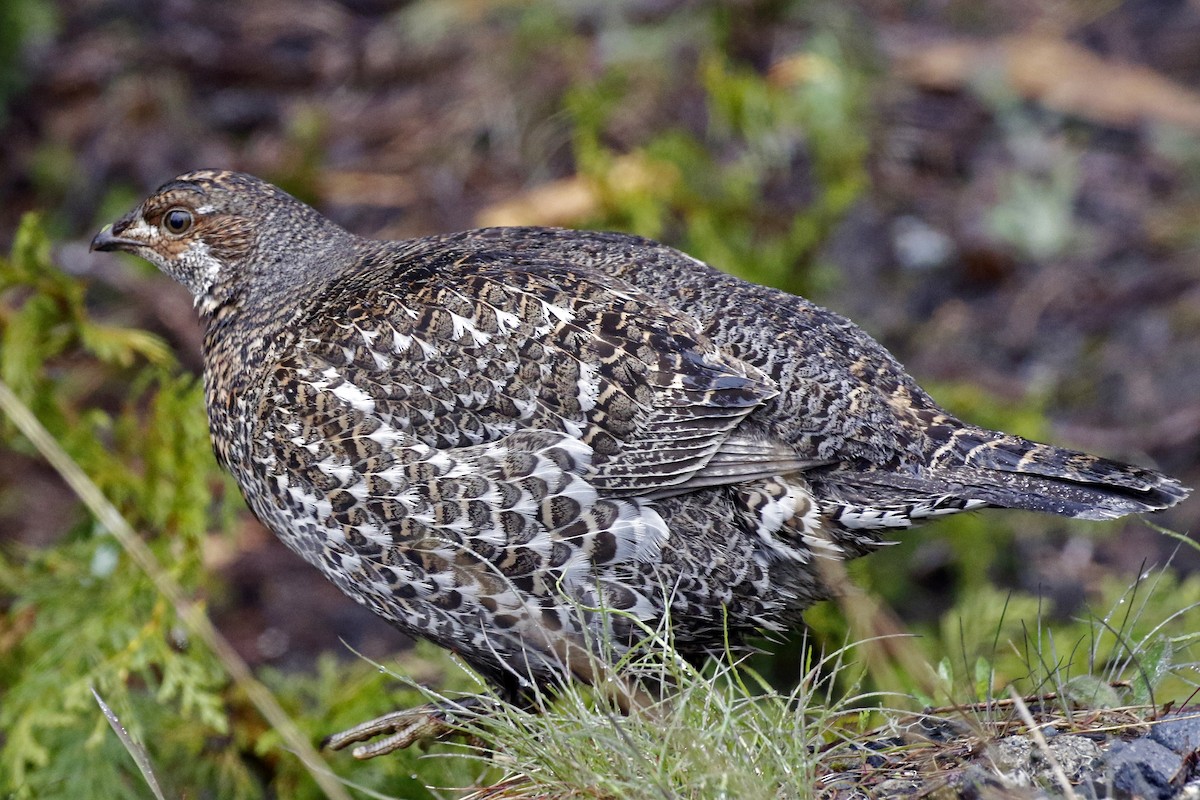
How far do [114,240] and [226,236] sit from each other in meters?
0.44

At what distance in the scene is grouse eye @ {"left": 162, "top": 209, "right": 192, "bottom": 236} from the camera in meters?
4.45

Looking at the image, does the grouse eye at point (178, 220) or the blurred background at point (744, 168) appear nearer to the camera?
the grouse eye at point (178, 220)

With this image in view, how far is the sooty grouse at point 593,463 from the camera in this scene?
11.5 feet

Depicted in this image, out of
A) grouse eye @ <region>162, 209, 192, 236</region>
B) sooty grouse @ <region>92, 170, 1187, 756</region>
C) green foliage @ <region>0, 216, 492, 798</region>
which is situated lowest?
green foliage @ <region>0, 216, 492, 798</region>

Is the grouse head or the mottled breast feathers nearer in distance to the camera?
the mottled breast feathers

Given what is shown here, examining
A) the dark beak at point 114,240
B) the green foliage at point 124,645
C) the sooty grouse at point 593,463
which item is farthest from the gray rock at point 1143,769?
the dark beak at point 114,240

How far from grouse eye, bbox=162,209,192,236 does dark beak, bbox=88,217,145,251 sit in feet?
0.48

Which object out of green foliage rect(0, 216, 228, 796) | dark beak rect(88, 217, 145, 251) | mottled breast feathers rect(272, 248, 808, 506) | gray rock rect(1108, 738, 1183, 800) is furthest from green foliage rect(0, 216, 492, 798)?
gray rock rect(1108, 738, 1183, 800)

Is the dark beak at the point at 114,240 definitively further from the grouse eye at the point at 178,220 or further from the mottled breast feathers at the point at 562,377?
the mottled breast feathers at the point at 562,377

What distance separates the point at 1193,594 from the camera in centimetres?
473

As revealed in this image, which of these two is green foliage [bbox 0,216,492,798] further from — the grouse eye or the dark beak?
the grouse eye

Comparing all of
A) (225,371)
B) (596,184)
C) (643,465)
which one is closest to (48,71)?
(596,184)

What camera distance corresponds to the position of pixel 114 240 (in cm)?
455

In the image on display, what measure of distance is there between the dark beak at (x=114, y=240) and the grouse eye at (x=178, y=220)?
5.7 inches
